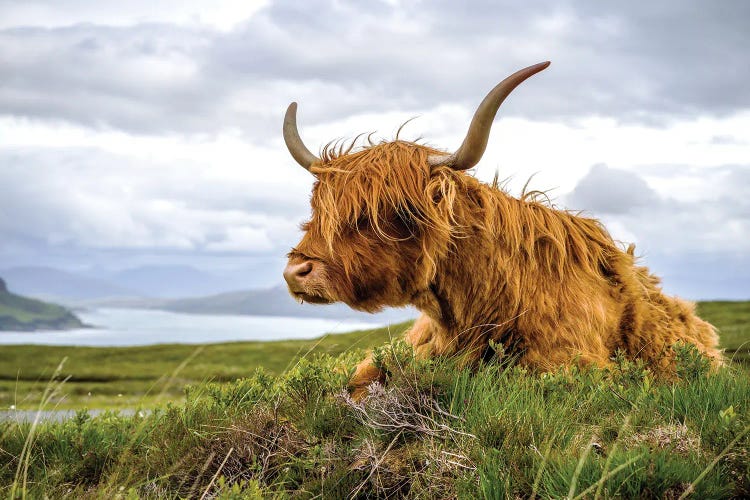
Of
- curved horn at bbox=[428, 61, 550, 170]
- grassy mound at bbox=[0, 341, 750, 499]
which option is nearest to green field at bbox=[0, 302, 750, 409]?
grassy mound at bbox=[0, 341, 750, 499]

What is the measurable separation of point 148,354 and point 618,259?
5881cm

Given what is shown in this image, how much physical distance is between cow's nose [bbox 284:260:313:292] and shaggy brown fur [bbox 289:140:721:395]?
5 cm

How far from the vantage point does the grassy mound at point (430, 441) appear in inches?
112

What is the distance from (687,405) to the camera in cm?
351

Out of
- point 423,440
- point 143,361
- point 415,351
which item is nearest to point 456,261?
point 415,351

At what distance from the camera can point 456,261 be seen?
15.0 feet

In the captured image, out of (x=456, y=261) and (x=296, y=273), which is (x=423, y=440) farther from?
(x=456, y=261)

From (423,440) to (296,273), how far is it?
55.5 inches

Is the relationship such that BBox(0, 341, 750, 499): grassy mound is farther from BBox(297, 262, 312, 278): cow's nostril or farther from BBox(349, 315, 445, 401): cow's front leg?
BBox(297, 262, 312, 278): cow's nostril

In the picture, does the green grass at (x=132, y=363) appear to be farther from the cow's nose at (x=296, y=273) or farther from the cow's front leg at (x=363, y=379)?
the cow's nose at (x=296, y=273)

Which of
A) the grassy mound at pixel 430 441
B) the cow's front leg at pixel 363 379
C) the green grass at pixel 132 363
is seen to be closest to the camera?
the grassy mound at pixel 430 441

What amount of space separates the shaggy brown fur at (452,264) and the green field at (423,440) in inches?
13.5

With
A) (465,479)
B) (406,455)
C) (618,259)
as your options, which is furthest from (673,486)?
(618,259)

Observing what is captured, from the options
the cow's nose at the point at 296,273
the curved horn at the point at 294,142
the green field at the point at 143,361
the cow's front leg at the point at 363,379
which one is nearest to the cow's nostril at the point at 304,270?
the cow's nose at the point at 296,273
